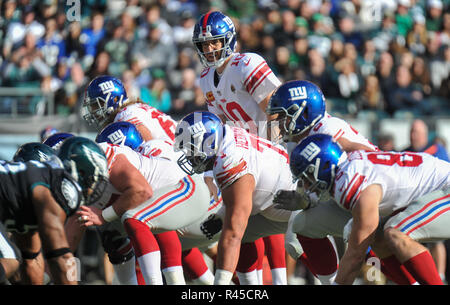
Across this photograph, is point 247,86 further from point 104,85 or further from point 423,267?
point 423,267

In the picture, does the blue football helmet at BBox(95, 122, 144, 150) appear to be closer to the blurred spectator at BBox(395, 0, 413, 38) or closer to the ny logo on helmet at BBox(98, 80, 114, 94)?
the ny logo on helmet at BBox(98, 80, 114, 94)

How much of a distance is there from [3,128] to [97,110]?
3.81 m

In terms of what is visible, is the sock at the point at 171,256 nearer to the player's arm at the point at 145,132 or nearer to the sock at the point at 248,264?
the sock at the point at 248,264

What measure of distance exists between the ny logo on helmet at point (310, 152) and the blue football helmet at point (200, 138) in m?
0.74

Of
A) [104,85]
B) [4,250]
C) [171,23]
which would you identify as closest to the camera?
[4,250]

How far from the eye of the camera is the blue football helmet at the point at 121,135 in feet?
20.4

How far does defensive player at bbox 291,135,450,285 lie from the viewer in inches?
183

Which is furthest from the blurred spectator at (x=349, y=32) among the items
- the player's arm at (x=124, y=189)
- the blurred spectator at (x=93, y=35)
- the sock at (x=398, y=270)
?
the player's arm at (x=124, y=189)

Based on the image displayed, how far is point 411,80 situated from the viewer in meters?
10.2

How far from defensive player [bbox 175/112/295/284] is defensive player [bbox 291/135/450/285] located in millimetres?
448

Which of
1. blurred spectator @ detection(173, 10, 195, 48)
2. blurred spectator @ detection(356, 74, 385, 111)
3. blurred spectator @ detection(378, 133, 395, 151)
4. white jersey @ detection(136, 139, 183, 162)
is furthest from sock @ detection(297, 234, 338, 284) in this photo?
blurred spectator @ detection(173, 10, 195, 48)

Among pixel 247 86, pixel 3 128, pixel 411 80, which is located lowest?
pixel 3 128
